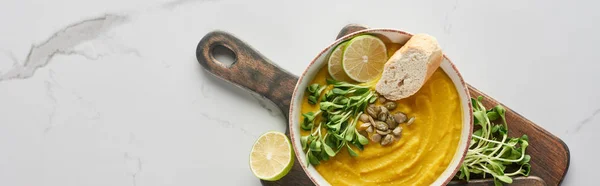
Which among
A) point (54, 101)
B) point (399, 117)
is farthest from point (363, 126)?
point (54, 101)

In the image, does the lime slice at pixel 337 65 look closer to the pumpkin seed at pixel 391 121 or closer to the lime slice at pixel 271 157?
the pumpkin seed at pixel 391 121

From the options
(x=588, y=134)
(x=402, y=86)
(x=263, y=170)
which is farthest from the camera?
(x=588, y=134)

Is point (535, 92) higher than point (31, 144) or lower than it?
higher

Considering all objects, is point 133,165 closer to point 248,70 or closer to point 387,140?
point 248,70

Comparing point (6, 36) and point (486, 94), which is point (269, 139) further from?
point (6, 36)

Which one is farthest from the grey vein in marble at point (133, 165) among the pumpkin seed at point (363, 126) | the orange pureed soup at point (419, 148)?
the pumpkin seed at point (363, 126)

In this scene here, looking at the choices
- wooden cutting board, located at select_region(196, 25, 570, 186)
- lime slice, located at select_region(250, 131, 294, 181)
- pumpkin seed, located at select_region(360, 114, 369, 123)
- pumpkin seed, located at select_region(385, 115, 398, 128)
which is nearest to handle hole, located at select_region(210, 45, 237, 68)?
wooden cutting board, located at select_region(196, 25, 570, 186)

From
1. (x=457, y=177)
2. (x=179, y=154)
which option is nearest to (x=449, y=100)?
(x=457, y=177)
